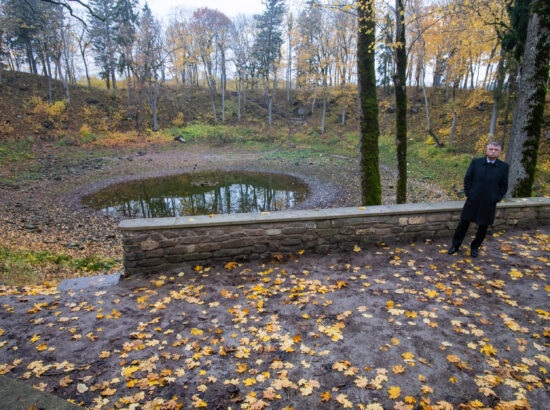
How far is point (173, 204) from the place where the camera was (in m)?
13.6

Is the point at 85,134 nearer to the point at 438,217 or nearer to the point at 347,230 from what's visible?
the point at 347,230

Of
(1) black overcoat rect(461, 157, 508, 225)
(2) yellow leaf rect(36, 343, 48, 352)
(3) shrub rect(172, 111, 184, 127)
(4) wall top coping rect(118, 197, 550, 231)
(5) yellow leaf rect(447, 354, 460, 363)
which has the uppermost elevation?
(3) shrub rect(172, 111, 184, 127)

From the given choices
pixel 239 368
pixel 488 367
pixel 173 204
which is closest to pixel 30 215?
pixel 173 204

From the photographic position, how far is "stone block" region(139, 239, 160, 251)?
448 cm

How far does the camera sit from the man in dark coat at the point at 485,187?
4.51 metres

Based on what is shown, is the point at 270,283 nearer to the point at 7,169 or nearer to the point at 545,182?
the point at 545,182

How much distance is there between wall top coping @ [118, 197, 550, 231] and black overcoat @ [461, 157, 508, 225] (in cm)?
70

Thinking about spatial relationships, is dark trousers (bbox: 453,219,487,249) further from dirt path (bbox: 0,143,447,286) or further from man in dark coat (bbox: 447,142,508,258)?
dirt path (bbox: 0,143,447,286)

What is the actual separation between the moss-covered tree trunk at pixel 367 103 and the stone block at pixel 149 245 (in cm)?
481

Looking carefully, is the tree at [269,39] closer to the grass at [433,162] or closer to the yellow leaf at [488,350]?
the grass at [433,162]

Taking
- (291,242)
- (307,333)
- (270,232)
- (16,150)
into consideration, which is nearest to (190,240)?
(270,232)

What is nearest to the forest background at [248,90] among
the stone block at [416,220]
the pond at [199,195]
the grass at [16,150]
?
the grass at [16,150]

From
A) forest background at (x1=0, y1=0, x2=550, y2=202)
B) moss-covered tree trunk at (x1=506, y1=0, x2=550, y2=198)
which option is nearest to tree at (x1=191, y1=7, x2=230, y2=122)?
forest background at (x1=0, y1=0, x2=550, y2=202)

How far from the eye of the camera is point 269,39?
1280 inches
